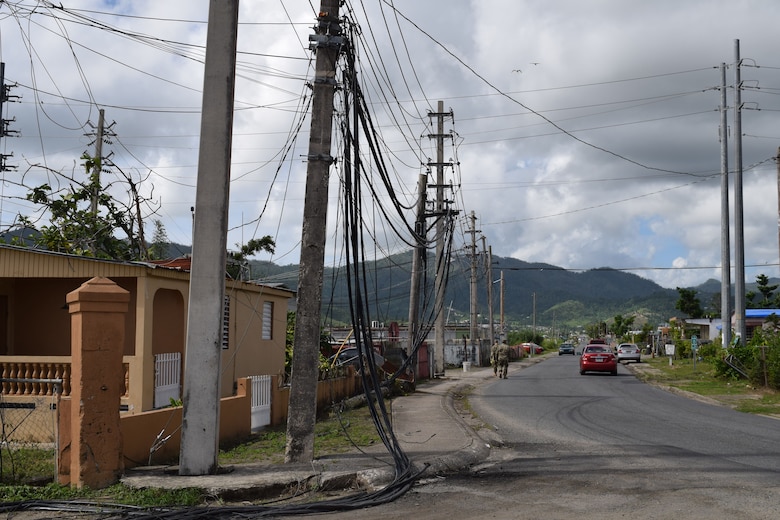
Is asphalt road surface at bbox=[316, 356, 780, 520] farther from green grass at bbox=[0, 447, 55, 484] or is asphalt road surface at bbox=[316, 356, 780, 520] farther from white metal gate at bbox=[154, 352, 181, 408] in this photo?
white metal gate at bbox=[154, 352, 181, 408]

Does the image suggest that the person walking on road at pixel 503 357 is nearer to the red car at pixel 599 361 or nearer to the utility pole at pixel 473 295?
the red car at pixel 599 361

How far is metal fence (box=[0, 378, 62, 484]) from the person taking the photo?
33.8ft

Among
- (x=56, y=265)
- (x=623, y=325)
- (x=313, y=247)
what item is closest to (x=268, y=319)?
(x=56, y=265)

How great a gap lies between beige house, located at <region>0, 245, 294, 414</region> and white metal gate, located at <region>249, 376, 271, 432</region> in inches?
47.5

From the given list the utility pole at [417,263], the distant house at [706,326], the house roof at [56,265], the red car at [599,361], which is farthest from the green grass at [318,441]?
the distant house at [706,326]

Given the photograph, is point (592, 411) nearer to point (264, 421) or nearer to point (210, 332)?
point (264, 421)

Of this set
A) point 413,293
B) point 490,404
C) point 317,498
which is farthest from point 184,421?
point 413,293

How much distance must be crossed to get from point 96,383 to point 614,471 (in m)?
6.89

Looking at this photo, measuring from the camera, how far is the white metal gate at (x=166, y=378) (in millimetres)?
15391

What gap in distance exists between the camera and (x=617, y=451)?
12.8 meters

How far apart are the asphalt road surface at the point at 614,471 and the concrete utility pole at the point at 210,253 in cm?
275

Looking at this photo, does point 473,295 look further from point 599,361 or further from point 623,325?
point 623,325

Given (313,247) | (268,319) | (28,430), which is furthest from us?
(268,319)

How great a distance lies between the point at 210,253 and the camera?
10.5 meters
